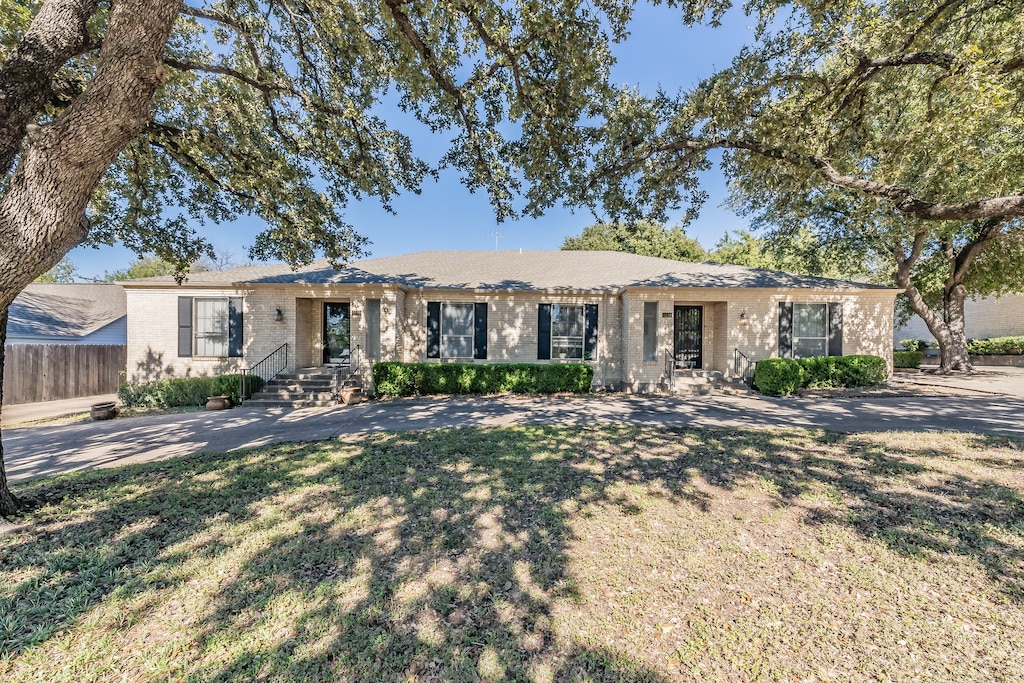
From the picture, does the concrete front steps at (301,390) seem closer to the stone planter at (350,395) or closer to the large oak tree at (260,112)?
the stone planter at (350,395)

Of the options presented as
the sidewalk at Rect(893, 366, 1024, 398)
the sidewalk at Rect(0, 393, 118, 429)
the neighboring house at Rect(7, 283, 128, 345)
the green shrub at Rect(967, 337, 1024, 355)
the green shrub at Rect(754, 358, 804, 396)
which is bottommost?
the sidewalk at Rect(0, 393, 118, 429)

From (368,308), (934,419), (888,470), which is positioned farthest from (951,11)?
(368,308)

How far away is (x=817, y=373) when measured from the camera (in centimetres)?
1064

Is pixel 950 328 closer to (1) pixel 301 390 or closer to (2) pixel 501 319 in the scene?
(2) pixel 501 319

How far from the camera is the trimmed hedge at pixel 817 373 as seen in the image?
10336mm

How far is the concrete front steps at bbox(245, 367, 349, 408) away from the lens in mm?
9625

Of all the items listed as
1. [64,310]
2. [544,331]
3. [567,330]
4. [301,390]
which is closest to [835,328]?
[567,330]

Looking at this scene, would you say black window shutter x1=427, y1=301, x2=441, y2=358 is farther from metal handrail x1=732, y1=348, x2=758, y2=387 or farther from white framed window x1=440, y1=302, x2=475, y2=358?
metal handrail x1=732, y1=348, x2=758, y2=387

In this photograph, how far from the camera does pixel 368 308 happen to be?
36.8ft

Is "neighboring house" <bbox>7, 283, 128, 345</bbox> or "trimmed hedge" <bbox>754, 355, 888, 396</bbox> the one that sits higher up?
"neighboring house" <bbox>7, 283, 128, 345</bbox>

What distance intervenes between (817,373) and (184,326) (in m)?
18.7

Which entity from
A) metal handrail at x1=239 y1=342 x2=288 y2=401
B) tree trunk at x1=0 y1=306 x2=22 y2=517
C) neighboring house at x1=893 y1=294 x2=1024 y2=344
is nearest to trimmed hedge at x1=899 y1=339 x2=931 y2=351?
neighboring house at x1=893 y1=294 x2=1024 y2=344

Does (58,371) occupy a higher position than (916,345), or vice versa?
(916,345)

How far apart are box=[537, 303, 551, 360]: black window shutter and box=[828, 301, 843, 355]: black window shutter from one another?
350 inches
